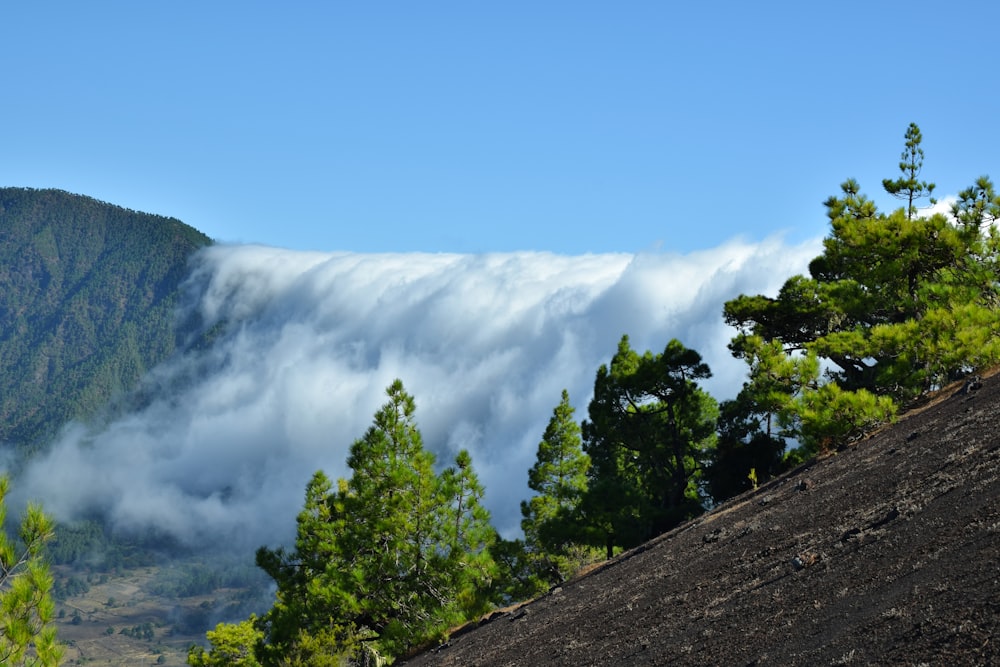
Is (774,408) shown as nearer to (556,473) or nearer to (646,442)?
(646,442)

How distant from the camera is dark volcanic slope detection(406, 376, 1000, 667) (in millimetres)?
12172

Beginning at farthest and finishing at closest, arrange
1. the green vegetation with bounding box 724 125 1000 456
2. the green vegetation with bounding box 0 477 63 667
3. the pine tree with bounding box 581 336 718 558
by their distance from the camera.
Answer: the pine tree with bounding box 581 336 718 558, the green vegetation with bounding box 724 125 1000 456, the green vegetation with bounding box 0 477 63 667

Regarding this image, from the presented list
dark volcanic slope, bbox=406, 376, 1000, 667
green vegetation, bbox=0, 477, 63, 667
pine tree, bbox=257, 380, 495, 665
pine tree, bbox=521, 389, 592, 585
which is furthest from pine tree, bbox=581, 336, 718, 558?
green vegetation, bbox=0, 477, 63, 667

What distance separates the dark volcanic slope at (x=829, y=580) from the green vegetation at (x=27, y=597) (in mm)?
8393

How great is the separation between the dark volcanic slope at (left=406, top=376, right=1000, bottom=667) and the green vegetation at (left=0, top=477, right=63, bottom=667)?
8.39m

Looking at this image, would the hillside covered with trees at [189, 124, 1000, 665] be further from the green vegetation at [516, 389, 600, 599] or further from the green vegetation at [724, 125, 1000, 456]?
the green vegetation at [516, 389, 600, 599]

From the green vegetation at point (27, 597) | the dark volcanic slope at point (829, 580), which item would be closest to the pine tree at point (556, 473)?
the dark volcanic slope at point (829, 580)

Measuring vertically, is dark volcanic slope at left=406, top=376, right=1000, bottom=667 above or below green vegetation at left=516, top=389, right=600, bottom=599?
below

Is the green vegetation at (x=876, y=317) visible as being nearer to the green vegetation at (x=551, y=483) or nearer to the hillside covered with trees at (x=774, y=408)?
the hillside covered with trees at (x=774, y=408)

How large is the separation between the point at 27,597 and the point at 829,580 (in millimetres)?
11301

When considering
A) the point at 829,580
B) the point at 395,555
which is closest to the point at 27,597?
the point at 829,580

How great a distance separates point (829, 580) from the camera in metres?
15.1

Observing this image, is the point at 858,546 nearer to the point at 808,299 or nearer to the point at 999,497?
the point at 999,497

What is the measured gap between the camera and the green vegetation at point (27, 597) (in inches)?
565
